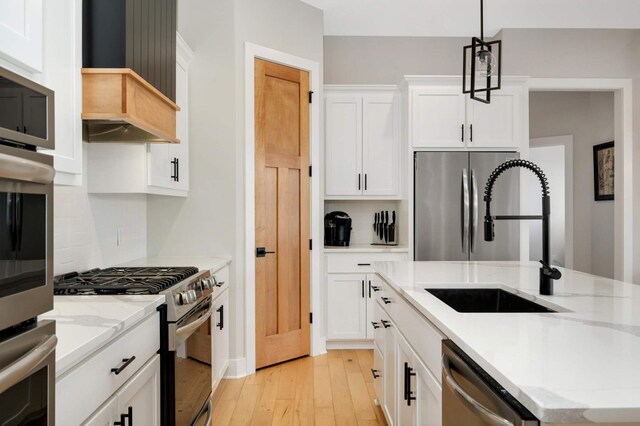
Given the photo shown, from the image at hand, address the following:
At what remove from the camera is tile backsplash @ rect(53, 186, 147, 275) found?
2350 millimetres

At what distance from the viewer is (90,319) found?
4.83ft

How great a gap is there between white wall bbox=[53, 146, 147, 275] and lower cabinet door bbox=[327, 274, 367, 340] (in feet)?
5.56

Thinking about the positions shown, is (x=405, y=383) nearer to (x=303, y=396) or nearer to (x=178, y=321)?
(x=178, y=321)

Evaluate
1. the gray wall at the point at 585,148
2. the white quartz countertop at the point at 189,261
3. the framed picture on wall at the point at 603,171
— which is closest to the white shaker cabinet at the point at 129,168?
the white quartz countertop at the point at 189,261

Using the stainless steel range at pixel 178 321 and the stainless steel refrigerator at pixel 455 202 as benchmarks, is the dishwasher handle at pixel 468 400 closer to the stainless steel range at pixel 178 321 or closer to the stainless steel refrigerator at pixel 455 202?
the stainless steel range at pixel 178 321

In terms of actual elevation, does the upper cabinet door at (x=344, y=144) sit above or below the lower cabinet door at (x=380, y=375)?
above

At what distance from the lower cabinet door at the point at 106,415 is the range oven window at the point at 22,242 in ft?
1.93

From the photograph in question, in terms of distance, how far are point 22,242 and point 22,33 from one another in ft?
2.47

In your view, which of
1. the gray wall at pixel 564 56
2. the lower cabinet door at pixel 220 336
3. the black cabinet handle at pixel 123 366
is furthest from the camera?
the gray wall at pixel 564 56

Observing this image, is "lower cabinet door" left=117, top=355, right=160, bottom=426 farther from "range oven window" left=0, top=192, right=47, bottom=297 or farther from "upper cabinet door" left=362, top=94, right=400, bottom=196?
"upper cabinet door" left=362, top=94, right=400, bottom=196

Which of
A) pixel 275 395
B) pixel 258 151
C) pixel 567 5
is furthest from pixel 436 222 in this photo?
pixel 567 5

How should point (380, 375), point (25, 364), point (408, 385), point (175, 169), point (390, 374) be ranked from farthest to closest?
1. point (175, 169)
2. point (380, 375)
3. point (390, 374)
4. point (408, 385)
5. point (25, 364)

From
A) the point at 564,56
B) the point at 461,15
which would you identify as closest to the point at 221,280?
the point at 461,15

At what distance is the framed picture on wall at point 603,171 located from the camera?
5.18 metres
